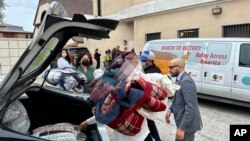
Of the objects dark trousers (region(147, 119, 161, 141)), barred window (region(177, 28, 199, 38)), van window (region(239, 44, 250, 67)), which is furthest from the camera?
barred window (region(177, 28, 199, 38))

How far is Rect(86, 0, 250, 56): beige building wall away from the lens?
10.5 meters

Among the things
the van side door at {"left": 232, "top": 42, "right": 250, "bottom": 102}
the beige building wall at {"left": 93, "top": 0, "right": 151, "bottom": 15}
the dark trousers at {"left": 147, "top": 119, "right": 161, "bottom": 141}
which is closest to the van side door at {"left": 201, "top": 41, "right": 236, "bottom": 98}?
the van side door at {"left": 232, "top": 42, "right": 250, "bottom": 102}

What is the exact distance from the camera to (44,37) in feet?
5.87

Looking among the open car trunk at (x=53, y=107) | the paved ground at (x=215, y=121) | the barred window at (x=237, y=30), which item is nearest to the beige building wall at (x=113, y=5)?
the barred window at (x=237, y=30)

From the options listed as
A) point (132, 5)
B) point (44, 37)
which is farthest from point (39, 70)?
point (132, 5)

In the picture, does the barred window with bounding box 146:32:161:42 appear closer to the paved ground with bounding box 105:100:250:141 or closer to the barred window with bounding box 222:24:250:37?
the barred window with bounding box 222:24:250:37

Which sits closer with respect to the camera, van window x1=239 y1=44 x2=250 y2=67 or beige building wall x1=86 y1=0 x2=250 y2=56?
van window x1=239 y1=44 x2=250 y2=67

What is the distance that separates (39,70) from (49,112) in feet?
3.00

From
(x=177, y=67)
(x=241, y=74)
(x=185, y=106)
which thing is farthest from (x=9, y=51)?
(x=185, y=106)

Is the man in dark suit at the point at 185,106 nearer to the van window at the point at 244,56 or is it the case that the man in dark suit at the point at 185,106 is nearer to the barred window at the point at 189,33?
the van window at the point at 244,56

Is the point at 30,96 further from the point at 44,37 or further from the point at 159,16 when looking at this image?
the point at 159,16

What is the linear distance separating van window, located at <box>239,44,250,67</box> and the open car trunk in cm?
496

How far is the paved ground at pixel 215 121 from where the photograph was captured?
5.34 m

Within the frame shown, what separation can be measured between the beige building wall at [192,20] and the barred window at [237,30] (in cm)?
15
